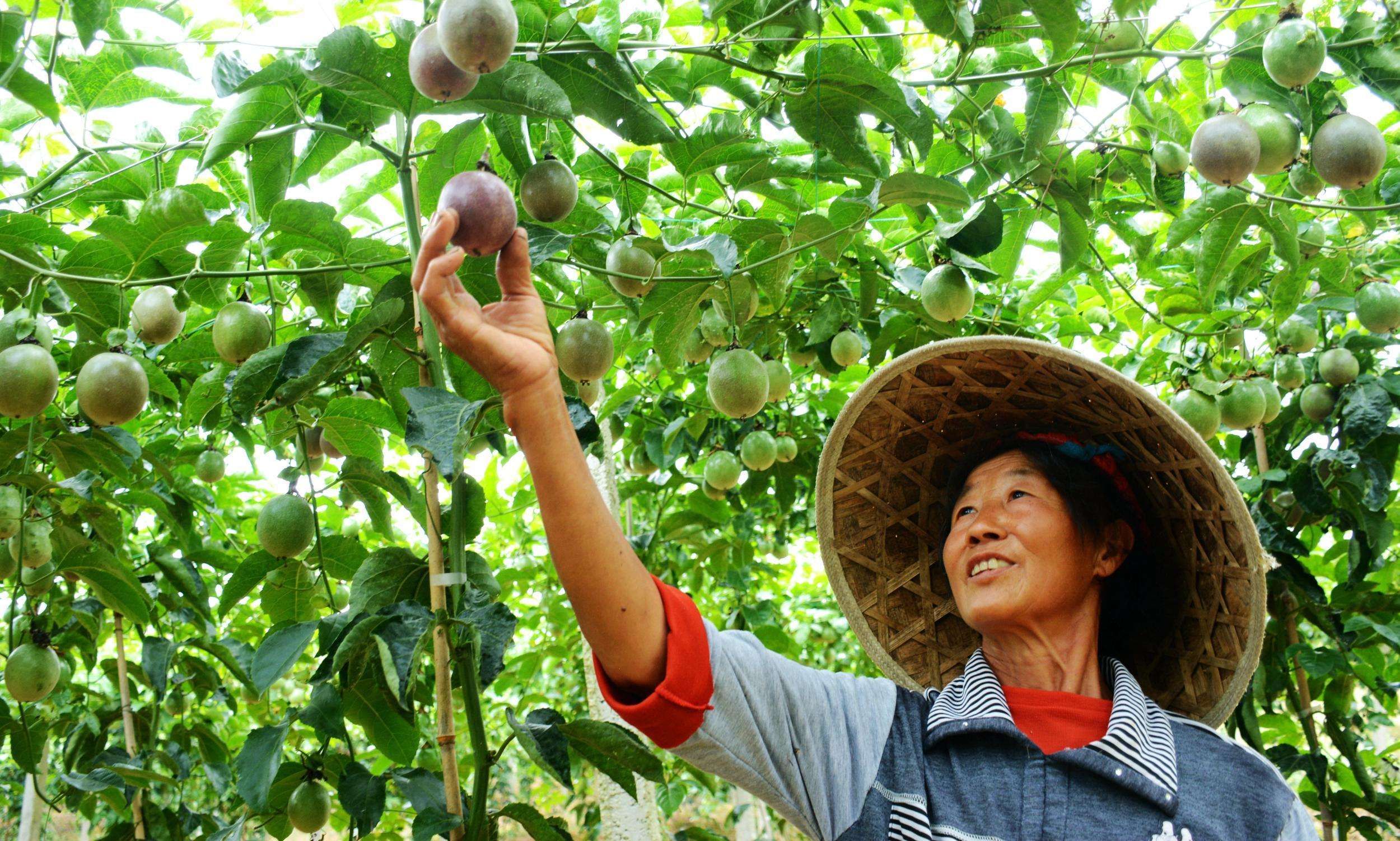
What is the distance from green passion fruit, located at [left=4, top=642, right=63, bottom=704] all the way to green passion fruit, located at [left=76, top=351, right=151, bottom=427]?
80cm

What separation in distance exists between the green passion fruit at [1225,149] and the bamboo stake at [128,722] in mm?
2366

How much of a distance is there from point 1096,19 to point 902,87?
399 millimetres

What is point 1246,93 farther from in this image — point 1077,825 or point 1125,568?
point 1077,825

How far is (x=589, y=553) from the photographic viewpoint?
3.81 feet

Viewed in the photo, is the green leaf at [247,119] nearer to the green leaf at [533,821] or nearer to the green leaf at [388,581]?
the green leaf at [388,581]

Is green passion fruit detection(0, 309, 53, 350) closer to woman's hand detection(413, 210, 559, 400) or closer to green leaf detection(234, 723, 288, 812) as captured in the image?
green leaf detection(234, 723, 288, 812)

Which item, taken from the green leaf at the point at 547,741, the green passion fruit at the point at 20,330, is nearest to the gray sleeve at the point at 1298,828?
the green leaf at the point at 547,741

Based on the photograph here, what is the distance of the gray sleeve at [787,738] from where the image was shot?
131 centimetres

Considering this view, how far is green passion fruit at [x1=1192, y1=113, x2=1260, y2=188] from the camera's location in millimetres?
1709

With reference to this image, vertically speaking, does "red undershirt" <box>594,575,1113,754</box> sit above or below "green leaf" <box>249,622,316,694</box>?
below

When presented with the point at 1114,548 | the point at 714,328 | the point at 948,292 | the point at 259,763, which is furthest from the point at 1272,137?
the point at 259,763

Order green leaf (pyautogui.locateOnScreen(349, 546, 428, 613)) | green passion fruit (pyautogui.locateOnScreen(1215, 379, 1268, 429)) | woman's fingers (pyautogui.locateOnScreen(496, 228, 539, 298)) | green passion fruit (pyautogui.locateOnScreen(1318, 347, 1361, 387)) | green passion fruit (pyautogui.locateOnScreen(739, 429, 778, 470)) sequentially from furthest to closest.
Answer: green passion fruit (pyautogui.locateOnScreen(739, 429, 778, 470)) → green passion fruit (pyautogui.locateOnScreen(1318, 347, 1361, 387)) → green passion fruit (pyautogui.locateOnScreen(1215, 379, 1268, 429)) → green leaf (pyautogui.locateOnScreen(349, 546, 428, 613)) → woman's fingers (pyautogui.locateOnScreen(496, 228, 539, 298))

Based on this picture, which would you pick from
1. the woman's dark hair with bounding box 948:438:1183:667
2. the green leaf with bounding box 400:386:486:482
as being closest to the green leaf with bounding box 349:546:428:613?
the green leaf with bounding box 400:386:486:482

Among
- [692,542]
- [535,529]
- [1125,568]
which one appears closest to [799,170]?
[1125,568]
